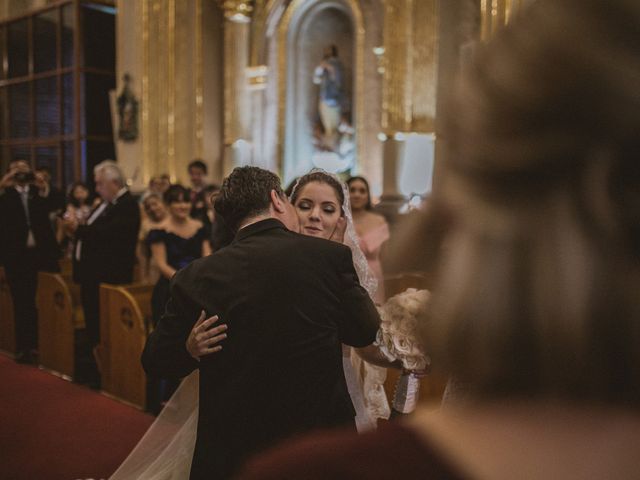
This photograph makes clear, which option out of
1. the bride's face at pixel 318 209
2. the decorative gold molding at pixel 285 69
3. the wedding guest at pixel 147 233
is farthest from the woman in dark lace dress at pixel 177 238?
the decorative gold molding at pixel 285 69

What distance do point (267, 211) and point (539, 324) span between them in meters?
1.44

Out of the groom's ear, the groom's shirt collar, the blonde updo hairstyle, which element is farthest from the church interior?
the groom's ear

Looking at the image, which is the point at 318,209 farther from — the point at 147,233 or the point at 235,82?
the point at 235,82

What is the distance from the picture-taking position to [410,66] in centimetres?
796

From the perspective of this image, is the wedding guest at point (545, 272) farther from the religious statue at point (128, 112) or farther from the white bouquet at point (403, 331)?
the religious statue at point (128, 112)

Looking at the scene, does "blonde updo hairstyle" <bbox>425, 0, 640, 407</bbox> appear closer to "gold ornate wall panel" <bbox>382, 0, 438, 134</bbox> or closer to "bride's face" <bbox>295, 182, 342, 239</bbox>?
"bride's face" <bbox>295, 182, 342, 239</bbox>

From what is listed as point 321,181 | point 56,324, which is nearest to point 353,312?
point 321,181

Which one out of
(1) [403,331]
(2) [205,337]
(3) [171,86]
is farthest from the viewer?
(3) [171,86]

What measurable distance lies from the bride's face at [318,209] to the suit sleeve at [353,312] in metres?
0.85

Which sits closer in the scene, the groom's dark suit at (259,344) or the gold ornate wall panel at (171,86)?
the groom's dark suit at (259,344)

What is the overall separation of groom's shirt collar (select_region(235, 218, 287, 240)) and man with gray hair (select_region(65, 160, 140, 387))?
12.1 feet

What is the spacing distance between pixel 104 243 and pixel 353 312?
3.96 meters

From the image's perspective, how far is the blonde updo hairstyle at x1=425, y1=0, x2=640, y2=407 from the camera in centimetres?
60

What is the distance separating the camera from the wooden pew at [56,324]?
5.70 m
